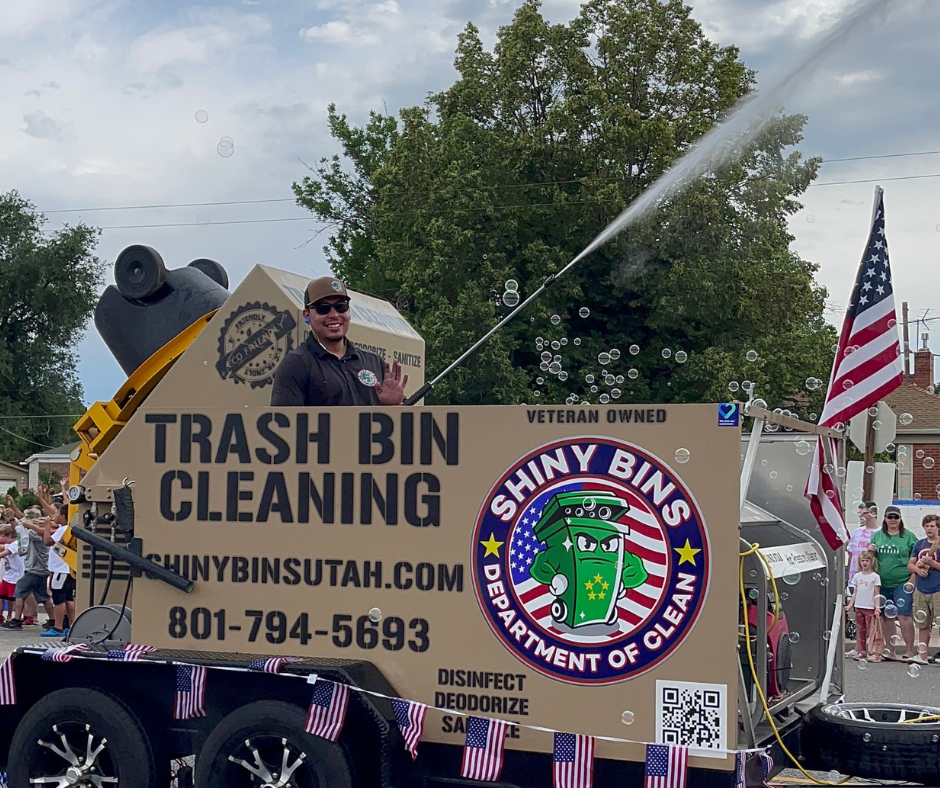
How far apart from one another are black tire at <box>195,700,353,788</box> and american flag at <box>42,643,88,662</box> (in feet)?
2.61

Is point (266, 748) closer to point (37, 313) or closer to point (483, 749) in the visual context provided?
point (483, 749)

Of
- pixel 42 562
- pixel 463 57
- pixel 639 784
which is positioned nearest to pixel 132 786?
pixel 639 784

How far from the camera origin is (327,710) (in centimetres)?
479

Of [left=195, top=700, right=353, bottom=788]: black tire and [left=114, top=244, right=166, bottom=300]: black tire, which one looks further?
[left=114, top=244, right=166, bottom=300]: black tire

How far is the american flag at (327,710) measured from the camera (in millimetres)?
4754

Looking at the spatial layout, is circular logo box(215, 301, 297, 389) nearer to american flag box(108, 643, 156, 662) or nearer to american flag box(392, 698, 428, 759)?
american flag box(108, 643, 156, 662)

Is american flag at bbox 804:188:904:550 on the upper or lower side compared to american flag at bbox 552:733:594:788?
upper

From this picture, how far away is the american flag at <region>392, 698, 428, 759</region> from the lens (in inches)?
188

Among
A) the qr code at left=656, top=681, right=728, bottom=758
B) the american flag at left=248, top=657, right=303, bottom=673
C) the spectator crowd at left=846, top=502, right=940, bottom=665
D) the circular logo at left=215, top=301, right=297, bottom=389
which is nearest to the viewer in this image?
the qr code at left=656, top=681, right=728, bottom=758

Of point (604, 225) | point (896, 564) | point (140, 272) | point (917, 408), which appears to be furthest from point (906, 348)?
point (140, 272)

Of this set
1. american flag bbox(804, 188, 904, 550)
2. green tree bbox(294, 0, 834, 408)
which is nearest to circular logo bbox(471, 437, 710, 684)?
american flag bbox(804, 188, 904, 550)

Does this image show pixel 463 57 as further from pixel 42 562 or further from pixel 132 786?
pixel 132 786

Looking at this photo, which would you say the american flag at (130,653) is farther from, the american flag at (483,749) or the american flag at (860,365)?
the american flag at (860,365)

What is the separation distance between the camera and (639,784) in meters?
4.52
